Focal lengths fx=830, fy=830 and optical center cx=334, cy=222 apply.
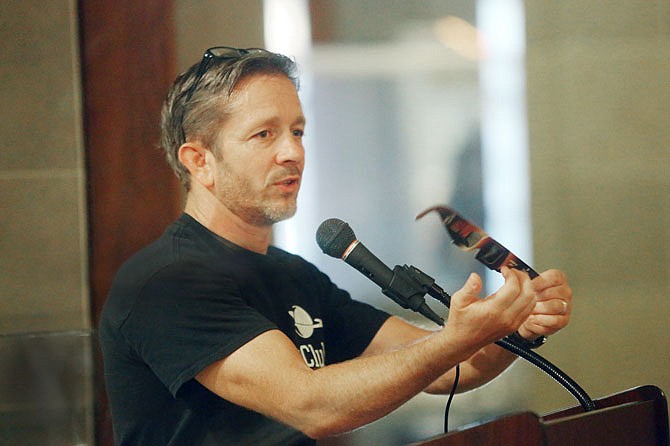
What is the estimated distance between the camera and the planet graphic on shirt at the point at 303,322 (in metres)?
1.30

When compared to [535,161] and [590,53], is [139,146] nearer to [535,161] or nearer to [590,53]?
[535,161]

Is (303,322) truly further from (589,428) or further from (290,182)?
(589,428)

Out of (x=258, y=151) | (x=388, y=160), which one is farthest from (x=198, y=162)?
(x=388, y=160)

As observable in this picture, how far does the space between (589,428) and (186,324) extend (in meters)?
0.56

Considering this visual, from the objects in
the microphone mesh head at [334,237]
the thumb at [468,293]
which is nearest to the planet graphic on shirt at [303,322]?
the microphone mesh head at [334,237]

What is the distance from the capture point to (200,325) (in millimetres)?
1179

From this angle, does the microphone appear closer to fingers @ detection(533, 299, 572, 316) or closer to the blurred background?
the blurred background

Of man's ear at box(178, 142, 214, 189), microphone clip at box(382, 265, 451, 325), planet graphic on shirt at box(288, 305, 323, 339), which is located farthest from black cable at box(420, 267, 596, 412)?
man's ear at box(178, 142, 214, 189)

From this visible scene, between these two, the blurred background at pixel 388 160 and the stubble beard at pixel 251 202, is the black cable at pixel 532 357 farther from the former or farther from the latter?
the stubble beard at pixel 251 202

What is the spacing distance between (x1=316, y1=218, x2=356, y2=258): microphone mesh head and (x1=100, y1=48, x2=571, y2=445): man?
0.06 meters

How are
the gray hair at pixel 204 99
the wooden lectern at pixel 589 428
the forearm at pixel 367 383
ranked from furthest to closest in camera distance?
the gray hair at pixel 204 99 → the forearm at pixel 367 383 → the wooden lectern at pixel 589 428

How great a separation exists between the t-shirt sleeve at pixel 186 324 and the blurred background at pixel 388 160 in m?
0.15

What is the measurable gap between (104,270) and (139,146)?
212 mm

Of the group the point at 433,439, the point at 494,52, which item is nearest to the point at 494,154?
the point at 494,52
